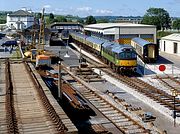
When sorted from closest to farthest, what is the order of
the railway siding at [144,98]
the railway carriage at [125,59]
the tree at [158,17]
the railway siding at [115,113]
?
the railway siding at [115,113] → the railway siding at [144,98] → the railway carriage at [125,59] → the tree at [158,17]

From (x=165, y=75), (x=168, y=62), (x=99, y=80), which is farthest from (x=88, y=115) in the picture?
(x=168, y=62)

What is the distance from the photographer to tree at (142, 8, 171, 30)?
111675 mm

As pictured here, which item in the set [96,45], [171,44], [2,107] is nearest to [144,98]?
[2,107]

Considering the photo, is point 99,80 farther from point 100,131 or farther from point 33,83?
point 100,131

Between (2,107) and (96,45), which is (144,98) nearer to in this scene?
(2,107)

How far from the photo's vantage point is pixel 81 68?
115 feet

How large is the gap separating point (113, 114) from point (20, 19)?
395 ft

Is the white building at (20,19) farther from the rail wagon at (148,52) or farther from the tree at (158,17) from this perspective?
the rail wagon at (148,52)

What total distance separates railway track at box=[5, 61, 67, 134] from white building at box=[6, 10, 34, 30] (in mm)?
108907

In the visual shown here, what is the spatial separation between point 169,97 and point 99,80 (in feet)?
25.6

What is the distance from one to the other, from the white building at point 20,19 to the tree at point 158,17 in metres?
40.2

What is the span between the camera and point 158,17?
11456cm

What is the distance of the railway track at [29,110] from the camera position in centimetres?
1227

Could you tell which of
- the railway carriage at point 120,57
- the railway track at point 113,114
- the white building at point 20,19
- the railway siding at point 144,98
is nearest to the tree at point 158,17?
the white building at point 20,19
